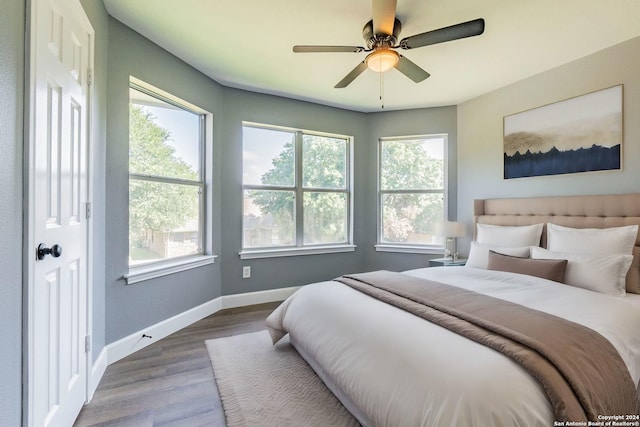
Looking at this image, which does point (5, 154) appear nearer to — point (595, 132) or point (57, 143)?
point (57, 143)

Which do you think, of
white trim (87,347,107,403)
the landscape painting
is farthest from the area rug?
the landscape painting

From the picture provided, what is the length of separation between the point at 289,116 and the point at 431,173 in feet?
7.00

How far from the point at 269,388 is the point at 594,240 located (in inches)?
109

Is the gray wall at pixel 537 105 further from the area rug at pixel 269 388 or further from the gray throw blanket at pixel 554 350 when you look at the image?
the area rug at pixel 269 388

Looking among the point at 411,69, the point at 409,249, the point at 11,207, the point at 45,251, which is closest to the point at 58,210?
the point at 45,251

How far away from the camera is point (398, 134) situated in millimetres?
4305

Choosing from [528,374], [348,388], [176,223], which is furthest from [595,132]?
[176,223]

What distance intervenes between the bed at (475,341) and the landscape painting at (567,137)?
0.38 meters

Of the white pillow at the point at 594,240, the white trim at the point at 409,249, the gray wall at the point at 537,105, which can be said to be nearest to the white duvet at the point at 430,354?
the white pillow at the point at 594,240

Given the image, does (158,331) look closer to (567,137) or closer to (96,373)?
(96,373)

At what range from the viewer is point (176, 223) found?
3055 millimetres

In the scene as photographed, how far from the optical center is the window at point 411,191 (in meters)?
4.18

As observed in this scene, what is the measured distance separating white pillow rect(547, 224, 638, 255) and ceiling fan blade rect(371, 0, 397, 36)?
7.45ft

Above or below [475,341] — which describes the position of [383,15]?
above
